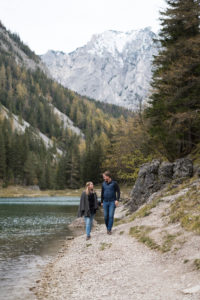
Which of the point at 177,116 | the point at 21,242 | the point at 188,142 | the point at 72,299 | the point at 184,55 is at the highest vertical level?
the point at 184,55

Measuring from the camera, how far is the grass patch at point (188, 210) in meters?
13.9

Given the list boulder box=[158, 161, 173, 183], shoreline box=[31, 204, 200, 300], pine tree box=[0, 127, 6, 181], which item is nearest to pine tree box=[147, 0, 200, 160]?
boulder box=[158, 161, 173, 183]

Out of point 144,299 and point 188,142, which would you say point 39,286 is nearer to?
point 144,299

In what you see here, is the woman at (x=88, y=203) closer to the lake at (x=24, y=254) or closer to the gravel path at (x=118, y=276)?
the gravel path at (x=118, y=276)

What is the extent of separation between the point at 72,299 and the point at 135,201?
2136cm

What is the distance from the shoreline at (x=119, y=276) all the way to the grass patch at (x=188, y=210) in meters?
2.20

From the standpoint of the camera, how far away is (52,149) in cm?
19750

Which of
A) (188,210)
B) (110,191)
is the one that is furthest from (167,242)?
(110,191)

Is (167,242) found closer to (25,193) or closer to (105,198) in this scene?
(105,198)

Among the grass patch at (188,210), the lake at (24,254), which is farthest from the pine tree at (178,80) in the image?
the lake at (24,254)

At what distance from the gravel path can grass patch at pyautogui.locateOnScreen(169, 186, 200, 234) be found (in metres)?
2.22

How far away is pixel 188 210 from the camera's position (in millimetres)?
16672

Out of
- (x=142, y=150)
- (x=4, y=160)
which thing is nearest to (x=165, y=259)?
(x=142, y=150)

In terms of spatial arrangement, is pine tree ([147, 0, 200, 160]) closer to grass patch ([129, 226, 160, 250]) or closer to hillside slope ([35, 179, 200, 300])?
grass patch ([129, 226, 160, 250])
